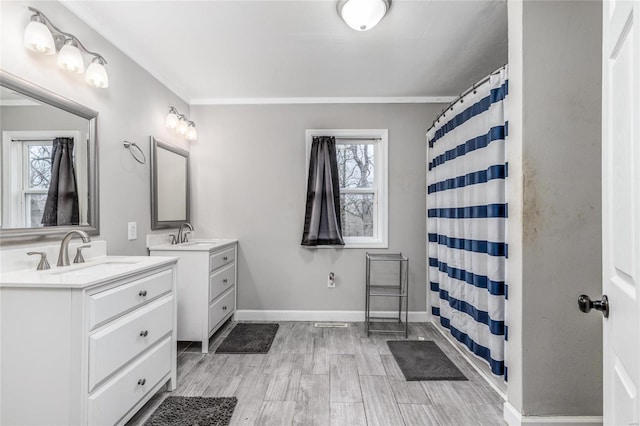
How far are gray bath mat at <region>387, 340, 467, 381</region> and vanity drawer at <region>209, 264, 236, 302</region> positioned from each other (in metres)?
1.59

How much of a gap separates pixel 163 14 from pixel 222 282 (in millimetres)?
2104

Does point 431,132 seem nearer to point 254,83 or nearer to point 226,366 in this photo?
point 254,83

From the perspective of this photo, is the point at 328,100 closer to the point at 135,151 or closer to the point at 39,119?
the point at 135,151

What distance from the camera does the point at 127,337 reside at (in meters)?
1.50

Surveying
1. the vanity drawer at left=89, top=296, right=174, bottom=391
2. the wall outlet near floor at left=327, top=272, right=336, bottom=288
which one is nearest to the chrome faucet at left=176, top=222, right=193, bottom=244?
the vanity drawer at left=89, top=296, right=174, bottom=391

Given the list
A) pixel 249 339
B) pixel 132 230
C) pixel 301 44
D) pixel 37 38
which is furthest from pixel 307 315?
pixel 37 38

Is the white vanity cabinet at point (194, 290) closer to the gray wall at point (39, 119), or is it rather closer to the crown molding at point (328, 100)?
the gray wall at point (39, 119)

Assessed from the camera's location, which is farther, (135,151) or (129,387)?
(135,151)

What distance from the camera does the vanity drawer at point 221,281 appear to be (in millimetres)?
2590

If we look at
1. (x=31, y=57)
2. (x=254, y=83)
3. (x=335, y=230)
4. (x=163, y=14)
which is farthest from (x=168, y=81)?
(x=335, y=230)

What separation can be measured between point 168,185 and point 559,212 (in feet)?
9.73

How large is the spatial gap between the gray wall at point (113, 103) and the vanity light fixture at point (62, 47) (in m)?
0.05

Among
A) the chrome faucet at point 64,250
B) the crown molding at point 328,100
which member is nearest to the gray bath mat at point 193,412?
the chrome faucet at point 64,250

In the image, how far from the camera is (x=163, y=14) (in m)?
1.92
